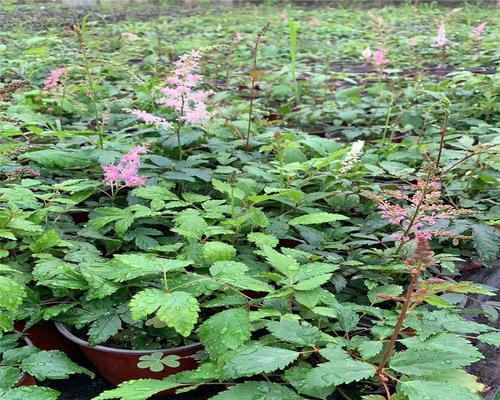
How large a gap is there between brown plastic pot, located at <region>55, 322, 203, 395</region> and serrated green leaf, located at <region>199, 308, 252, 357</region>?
12 cm

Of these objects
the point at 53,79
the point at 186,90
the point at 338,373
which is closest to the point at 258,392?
the point at 338,373

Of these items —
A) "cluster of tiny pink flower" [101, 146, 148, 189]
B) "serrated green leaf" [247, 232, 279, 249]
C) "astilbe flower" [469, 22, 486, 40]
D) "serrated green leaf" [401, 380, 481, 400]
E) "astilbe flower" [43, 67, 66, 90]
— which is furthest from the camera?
"astilbe flower" [469, 22, 486, 40]

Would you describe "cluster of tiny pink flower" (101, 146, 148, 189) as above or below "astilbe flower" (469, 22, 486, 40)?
below

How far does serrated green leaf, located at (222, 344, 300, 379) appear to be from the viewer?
99 cm

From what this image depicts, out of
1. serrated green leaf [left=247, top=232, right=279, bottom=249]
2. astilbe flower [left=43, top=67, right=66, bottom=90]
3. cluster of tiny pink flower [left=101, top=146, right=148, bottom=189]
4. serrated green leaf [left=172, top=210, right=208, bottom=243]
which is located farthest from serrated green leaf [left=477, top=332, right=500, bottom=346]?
astilbe flower [left=43, top=67, right=66, bottom=90]

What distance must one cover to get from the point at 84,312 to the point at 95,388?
0.59ft

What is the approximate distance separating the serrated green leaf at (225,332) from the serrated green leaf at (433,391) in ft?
1.12

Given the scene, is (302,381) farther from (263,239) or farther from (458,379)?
(263,239)

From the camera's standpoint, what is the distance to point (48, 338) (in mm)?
1389

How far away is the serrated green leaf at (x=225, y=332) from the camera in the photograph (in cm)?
112

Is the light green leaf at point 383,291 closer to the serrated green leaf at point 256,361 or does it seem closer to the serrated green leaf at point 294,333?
the serrated green leaf at point 294,333

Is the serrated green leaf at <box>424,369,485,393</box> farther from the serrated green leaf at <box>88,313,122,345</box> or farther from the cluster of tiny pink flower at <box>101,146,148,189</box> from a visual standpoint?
the cluster of tiny pink flower at <box>101,146,148,189</box>

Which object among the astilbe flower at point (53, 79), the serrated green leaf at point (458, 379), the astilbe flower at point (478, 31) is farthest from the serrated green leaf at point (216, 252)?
the astilbe flower at point (478, 31)

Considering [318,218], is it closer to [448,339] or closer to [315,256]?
[315,256]
